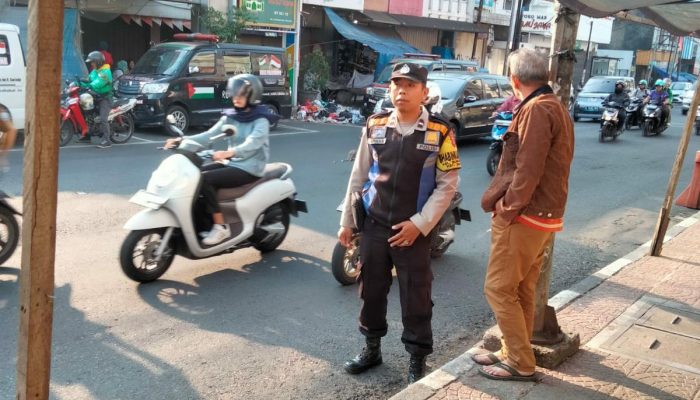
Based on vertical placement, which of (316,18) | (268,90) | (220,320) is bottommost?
(220,320)

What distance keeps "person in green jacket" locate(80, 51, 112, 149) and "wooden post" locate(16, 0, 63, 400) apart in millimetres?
10396

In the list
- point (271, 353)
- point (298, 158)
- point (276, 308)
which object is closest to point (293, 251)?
point (276, 308)

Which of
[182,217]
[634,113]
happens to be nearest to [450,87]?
[634,113]

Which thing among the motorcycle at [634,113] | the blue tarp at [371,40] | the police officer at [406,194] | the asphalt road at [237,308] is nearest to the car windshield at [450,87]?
the asphalt road at [237,308]

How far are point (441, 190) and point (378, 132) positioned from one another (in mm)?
469

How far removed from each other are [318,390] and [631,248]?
4.84 m

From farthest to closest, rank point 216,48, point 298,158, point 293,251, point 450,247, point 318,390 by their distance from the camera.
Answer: point 216,48
point 298,158
point 450,247
point 293,251
point 318,390

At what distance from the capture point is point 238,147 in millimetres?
5570

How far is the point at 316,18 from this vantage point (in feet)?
78.9

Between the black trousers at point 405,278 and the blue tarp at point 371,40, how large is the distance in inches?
772

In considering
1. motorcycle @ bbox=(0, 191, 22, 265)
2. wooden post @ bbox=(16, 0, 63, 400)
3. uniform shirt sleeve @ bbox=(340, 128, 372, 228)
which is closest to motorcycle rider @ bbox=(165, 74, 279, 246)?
motorcycle @ bbox=(0, 191, 22, 265)

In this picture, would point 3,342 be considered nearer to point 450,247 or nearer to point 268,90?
point 450,247

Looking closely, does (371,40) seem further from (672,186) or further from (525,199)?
(525,199)

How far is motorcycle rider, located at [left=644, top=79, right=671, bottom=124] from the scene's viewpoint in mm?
18781
